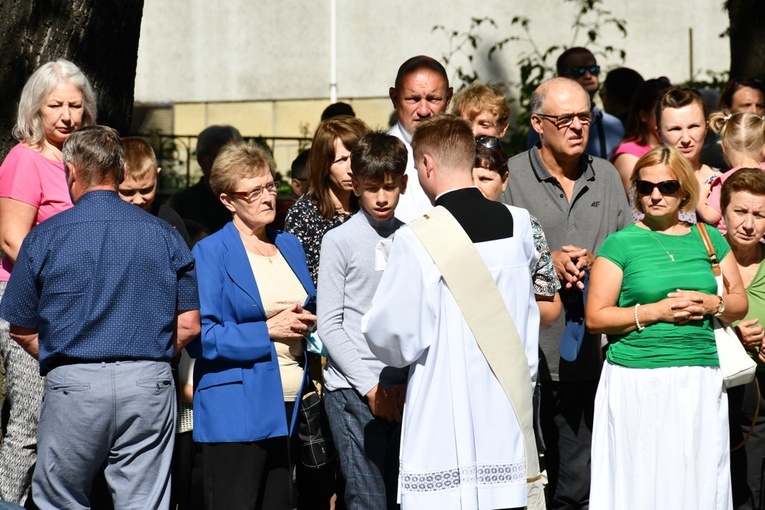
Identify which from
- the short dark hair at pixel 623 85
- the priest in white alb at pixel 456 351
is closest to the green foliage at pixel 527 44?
the short dark hair at pixel 623 85

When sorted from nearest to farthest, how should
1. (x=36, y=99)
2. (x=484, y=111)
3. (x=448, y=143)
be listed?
(x=448, y=143)
(x=36, y=99)
(x=484, y=111)

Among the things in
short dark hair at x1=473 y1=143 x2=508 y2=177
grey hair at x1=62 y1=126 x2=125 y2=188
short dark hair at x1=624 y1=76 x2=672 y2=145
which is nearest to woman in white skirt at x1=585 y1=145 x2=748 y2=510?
short dark hair at x1=473 y1=143 x2=508 y2=177

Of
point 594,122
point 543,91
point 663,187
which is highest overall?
point 594,122

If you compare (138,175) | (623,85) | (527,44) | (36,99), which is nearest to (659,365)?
(138,175)

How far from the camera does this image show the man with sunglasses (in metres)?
7.90

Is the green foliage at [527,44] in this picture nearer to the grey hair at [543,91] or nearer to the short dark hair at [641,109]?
the short dark hair at [641,109]

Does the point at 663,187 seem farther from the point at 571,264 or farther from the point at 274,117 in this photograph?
the point at 274,117

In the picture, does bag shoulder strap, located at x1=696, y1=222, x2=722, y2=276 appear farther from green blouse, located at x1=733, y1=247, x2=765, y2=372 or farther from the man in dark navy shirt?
the man in dark navy shirt

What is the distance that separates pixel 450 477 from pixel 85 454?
1.48 m

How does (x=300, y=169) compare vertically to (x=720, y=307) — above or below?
above

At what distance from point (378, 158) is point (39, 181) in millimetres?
1609

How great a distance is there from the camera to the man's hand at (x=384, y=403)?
456cm

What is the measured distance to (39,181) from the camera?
5.05 metres

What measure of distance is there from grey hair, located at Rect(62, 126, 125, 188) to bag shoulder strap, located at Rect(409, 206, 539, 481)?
51.3 inches
